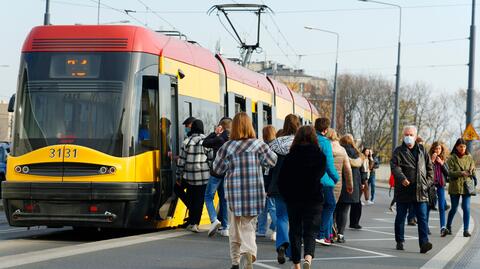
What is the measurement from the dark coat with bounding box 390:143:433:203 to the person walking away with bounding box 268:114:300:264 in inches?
70.5

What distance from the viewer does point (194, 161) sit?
1413cm

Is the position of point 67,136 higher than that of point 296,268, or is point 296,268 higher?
point 67,136

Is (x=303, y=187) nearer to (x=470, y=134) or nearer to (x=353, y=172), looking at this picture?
(x=353, y=172)

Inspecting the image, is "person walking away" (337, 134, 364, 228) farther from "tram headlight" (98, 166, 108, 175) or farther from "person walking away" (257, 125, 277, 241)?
"tram headlight" (98, 166, 108, 175)

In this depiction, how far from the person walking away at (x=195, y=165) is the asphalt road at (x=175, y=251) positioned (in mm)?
579

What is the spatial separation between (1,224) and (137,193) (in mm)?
5352

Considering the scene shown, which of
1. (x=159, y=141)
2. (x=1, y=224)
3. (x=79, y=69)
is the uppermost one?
(x=79, y=69)

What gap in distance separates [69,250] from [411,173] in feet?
15.8

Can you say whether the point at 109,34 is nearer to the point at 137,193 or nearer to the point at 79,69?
the point at 79,69

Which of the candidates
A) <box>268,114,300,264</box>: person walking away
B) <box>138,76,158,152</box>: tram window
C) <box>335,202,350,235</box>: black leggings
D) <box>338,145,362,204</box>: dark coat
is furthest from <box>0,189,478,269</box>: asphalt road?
<box>138,76,158,152</box>: tram window

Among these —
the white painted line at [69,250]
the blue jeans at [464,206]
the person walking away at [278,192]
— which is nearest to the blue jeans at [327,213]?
the person walking away at [278,192]

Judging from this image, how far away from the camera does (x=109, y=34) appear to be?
13.4m

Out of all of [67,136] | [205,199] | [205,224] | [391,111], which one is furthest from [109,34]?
[391,111]

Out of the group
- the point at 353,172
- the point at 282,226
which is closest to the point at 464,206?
the point at 353,172
